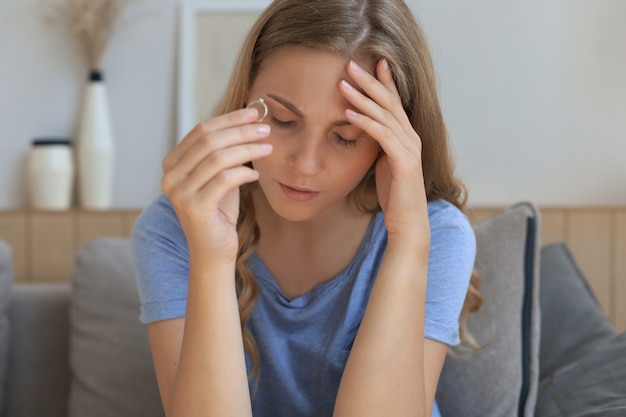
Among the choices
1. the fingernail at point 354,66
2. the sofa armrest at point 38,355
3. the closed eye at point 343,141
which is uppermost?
the fingernail at point 354,66

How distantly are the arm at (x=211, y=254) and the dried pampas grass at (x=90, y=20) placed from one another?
1.97 meters

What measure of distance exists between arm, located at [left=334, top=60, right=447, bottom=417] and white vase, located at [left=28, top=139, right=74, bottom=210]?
6.13 feet

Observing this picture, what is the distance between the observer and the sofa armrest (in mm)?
2109

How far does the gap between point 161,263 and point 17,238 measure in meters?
1.60

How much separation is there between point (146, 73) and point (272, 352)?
A: 6.07ft

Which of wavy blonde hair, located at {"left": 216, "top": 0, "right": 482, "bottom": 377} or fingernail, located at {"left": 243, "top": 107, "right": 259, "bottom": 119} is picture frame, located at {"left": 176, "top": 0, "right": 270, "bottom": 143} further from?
fingernail, located at {"left": 243, "top": 107, "right": 259, "bottom": 119}

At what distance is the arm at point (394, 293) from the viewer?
1230 millimetres

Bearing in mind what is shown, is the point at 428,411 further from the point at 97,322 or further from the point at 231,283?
the point at 97,322

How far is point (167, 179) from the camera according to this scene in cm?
112

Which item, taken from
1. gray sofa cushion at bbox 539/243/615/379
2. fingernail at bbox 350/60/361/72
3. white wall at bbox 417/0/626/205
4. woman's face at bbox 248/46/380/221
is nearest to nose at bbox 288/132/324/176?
woman's face at bbox 248/46/380/221

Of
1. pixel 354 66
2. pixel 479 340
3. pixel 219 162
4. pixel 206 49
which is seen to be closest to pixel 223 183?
pixel 219 162

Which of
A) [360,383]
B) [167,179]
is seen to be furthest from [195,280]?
[360,383]

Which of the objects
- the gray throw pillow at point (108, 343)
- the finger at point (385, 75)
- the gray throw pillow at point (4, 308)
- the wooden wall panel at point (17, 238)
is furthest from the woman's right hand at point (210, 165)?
the wooden wall panel at point (17, 238)

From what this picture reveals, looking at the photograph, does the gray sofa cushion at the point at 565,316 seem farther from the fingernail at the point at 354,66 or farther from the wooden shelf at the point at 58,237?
the wooden shelf at the point at 58,237
